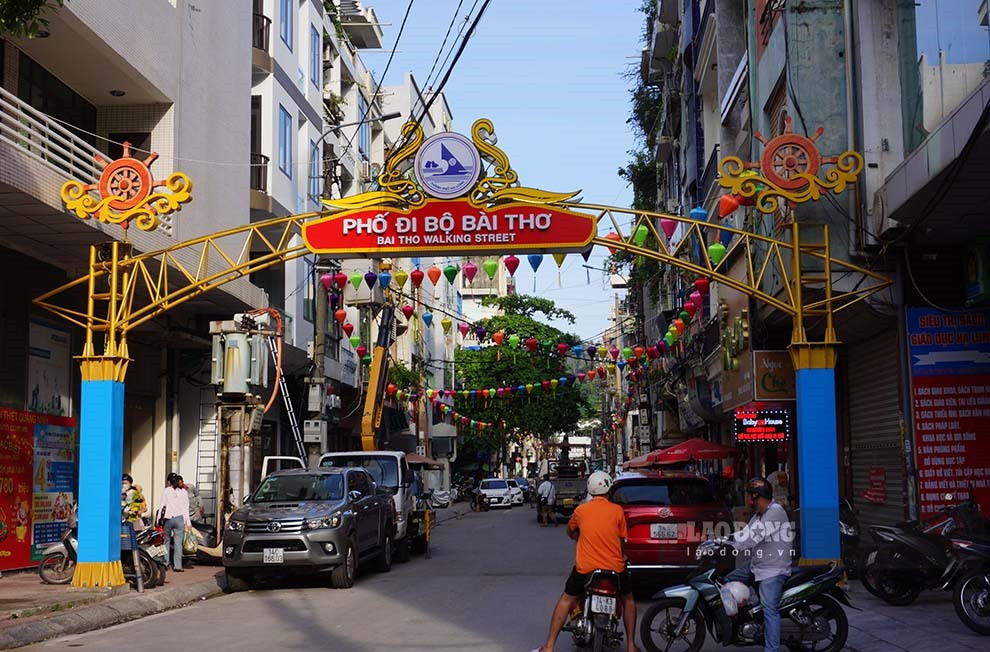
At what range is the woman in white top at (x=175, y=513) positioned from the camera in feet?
64.5

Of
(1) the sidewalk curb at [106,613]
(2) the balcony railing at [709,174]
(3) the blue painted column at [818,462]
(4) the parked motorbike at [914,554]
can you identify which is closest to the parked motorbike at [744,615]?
(4) the parked motorbike at [914,554]

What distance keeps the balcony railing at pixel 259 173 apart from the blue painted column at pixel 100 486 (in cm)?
1515

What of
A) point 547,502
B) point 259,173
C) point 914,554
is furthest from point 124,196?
point 547,502

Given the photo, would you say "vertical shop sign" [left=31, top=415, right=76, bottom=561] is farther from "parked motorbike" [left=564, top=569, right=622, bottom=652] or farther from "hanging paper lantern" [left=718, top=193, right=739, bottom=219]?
"parked motorbike" [left=564, top=569, right=622, bottom=652]

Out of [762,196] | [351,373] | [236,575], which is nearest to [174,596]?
[236,575]

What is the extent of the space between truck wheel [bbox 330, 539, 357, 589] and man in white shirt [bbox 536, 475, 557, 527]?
2136cm

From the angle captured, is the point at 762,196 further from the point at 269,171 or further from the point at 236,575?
the point at 269,171

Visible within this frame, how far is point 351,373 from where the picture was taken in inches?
1702

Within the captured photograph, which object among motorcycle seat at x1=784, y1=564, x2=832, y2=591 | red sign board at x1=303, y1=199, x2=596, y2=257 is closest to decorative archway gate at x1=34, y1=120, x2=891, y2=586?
red sign board at x1=303, y1=199, x2=596, y2=257

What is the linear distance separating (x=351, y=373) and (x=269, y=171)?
45.5 feet

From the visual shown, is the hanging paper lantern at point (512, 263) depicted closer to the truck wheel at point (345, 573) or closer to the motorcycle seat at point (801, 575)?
the truck wheel at point (345, 573)

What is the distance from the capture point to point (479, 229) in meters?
16.4

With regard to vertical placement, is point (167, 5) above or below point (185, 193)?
above

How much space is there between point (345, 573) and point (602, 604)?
8.49 meters
